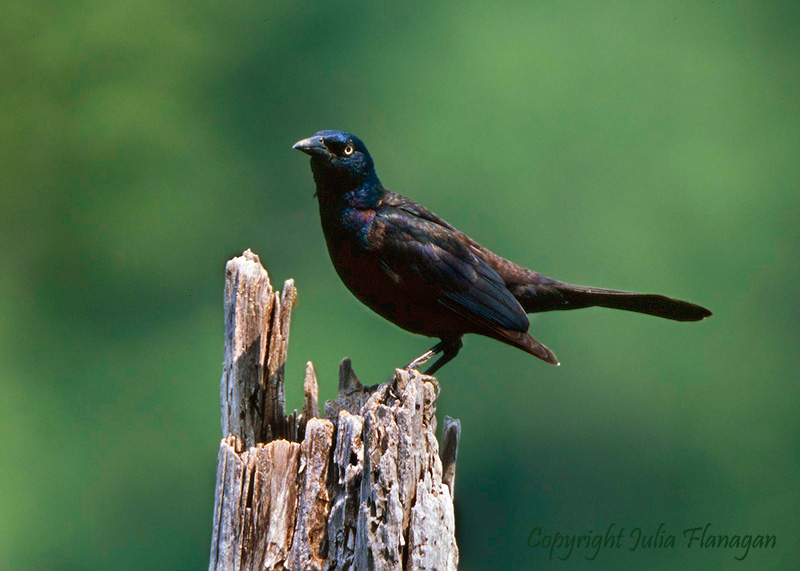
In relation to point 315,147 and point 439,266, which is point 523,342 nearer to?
point 439,266

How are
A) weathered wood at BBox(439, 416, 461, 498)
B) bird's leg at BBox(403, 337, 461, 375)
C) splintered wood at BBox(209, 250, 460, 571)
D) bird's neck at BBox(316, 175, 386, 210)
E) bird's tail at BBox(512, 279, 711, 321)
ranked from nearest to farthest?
splintered wood at BBox(209, 250, 460, 571)
weathered wood at BBox(439, 416, 461, 498)
bird's neck at BBox(316, 175, 386, 210)
bird's leg at BBox(403, 337, 461, 375)
bird's tail at BBox(512, 279, 711, 321)

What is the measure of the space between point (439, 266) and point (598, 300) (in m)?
1.25

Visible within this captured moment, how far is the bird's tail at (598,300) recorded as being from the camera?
5.48 metres

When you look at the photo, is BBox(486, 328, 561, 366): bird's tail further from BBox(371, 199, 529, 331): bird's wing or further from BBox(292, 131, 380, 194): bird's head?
BBox(292, 131, 380, 194): bird's head

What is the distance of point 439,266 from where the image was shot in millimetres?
5098

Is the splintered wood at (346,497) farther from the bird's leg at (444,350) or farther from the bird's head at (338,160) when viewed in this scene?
the bird's head at (338,160)

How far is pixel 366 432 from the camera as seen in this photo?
3.44 metres

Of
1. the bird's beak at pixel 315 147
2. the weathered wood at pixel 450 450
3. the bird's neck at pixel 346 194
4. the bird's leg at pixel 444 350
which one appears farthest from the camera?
the bird's leg at pixel 444 350

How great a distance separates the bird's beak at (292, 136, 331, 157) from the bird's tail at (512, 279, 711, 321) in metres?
1.60

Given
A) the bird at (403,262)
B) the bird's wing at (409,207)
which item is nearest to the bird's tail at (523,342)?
the bird at (403,262)

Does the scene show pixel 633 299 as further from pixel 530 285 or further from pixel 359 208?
pixel 359 208

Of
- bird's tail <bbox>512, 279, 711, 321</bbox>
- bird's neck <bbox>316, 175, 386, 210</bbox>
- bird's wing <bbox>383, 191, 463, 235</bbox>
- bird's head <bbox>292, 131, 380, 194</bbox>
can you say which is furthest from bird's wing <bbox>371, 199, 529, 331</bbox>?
bird's tail <bbox>512, 279, 711, 321</bbox>

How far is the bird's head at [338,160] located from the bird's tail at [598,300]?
137cm

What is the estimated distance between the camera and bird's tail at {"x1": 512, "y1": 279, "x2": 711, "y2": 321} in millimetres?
5477
